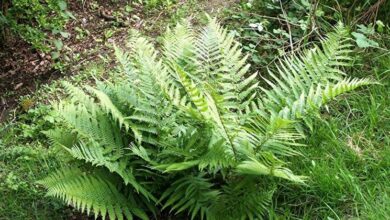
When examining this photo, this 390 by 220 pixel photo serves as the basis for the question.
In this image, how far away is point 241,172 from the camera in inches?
116

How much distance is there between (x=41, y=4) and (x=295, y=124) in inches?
108

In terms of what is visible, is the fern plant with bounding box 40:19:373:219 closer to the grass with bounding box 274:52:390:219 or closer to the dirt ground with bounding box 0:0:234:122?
the grass with bounding box 274:52:390:219

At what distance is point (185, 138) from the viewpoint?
121 inches

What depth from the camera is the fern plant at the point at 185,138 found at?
2908mm

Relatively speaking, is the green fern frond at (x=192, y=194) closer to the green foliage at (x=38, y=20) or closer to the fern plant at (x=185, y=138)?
the fern plant at (x=185, y=138)

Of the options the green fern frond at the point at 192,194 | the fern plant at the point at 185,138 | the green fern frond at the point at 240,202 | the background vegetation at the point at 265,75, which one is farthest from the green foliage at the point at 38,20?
the green fern frond at the point at 240,202

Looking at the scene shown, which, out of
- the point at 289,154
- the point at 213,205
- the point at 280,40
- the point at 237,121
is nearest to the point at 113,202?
the point at 213,205

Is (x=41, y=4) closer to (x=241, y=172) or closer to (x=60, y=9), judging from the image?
(x=60, y=9)

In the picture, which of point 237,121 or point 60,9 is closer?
point 237,121

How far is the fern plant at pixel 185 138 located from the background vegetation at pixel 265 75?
0.19m

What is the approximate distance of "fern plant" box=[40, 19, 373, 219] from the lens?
291 cm

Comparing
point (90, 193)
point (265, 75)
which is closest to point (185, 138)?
point (90, 193)

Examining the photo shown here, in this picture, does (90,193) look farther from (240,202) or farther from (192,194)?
(240,202)

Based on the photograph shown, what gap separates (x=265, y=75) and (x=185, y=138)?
3.78 feet
